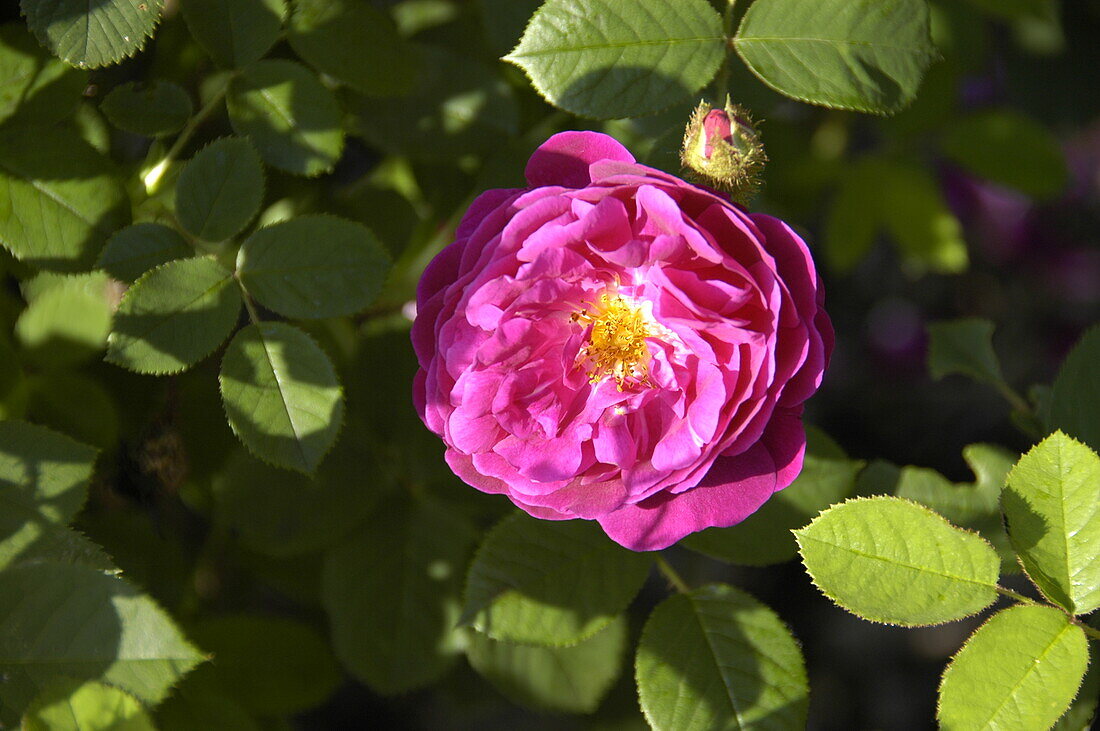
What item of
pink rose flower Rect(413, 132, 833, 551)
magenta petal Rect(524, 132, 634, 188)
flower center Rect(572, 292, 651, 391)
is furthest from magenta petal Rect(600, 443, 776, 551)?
magenta petal Rect(524, 132, 634, 188)

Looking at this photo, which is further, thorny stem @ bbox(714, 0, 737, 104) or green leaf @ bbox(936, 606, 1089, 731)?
thorny stem @ bbox(714, 0, 737, 104)

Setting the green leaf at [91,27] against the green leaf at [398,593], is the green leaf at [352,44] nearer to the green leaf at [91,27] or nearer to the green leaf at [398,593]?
the green leaf at [91,27]

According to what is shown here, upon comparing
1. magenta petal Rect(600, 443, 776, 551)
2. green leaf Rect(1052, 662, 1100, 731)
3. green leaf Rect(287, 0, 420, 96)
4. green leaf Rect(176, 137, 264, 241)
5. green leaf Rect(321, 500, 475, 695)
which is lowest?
green leaf Rect(321, 500, 475, 695)

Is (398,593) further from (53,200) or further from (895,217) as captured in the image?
(895,217)

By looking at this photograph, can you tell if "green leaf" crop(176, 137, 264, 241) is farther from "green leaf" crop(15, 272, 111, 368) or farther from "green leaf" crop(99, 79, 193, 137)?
"green leaf" crop(15, 272, 111, 368)

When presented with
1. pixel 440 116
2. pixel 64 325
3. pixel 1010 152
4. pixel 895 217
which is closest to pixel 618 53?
pixel 440 116

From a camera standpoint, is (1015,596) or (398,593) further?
(398,593)
